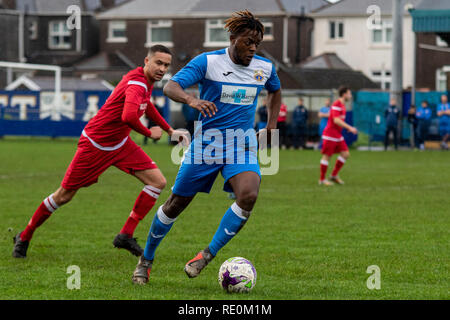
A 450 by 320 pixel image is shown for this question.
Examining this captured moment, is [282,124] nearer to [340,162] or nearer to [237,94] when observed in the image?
[340,162]

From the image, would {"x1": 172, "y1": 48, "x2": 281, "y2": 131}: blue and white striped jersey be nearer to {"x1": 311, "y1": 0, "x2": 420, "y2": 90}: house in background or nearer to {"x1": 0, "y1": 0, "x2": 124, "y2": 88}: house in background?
{"x1": 311, "y1": 0, "x2": 420, "y2": 90}: house in background

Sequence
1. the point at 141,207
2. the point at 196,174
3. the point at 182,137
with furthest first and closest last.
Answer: the point at 141,207
the point at 182,137
the point at 196,174

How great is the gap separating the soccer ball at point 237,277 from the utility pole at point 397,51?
83.9ft

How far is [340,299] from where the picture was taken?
6.05 m

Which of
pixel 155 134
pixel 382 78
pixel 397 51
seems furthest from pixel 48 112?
pixel 155 134

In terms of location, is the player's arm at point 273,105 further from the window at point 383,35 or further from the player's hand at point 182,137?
the window at point 383,35

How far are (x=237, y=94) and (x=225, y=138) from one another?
14.1 inches

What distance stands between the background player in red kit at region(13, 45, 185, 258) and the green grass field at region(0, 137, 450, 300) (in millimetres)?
252

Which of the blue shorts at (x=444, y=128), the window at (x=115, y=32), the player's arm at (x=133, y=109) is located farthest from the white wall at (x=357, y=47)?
the player's arm at (x=133, y=109)

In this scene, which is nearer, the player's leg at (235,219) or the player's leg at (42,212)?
the player's leg at (235,219)

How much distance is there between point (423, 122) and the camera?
102ft

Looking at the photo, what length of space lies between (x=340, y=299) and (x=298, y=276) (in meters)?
1.09

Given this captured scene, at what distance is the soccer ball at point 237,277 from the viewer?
20.9 feet

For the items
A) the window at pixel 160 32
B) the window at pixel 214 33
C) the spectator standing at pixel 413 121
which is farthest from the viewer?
the window at pixel 160 32
